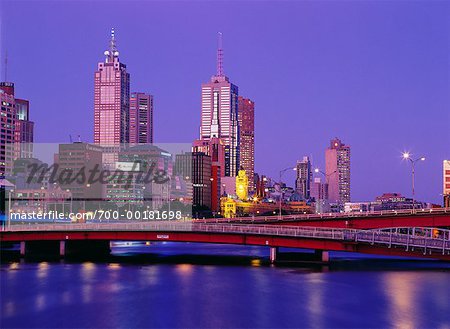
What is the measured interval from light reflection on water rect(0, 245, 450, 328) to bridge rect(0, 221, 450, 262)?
3005mm

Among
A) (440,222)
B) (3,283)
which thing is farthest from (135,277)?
(440,222)

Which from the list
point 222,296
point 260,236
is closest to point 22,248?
point 260,236

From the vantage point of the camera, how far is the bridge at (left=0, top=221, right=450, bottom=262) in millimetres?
79125

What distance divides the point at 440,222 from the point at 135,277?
155 feet

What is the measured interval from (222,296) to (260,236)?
23.9 metres

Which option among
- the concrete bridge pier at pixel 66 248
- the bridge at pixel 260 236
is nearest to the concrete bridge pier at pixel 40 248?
the concrete bridge pier at pixel 66 248

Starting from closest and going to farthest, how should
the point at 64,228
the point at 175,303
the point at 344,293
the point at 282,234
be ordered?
the point at 175,303 → the point at 344,293 → the point at 282,234 → the point at 64,228

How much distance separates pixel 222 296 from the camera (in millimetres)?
62125

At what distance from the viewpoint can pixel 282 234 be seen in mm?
83562

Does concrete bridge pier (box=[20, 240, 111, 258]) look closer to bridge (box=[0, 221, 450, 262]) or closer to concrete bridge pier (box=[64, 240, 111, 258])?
concrete bridge pier (box=[64, 240, 111, 258])

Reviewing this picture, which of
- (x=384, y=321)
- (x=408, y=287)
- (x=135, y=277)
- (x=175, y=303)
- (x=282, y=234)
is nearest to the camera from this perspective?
(x=384, y=321)

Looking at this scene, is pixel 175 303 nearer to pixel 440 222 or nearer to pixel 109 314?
pixel 109 314

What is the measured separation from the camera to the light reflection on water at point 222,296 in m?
52.2

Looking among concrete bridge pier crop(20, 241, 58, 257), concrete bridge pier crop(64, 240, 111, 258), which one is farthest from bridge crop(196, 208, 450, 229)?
concrete bridge pier crop(20, 241, 58, 257)
